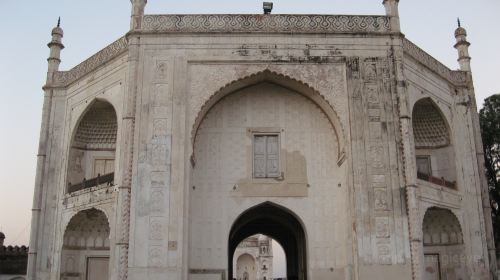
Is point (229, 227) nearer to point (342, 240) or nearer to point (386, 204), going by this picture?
point (342, 240)

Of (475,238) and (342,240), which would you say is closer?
(342,240)

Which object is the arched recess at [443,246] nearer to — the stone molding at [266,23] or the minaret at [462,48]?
the minaret at [462,48]

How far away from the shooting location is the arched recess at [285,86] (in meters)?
13.8

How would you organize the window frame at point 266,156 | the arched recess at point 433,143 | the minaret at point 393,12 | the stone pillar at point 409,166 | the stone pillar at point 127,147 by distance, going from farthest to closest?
the arched recess at point 433,143 → the minaret at point 393,12 → the window frame at point 266,156 → the stone pillar at point 409,166 → the stone pillar at point 127,147

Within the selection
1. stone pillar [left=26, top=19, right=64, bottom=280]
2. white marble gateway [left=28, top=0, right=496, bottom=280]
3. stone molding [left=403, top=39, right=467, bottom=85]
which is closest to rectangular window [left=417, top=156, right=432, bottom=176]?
white marble gateway [left=28, top=0, right=496, bottom=280]

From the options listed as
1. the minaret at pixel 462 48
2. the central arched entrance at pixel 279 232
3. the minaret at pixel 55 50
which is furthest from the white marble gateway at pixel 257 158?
the minaret at pixel 462 48

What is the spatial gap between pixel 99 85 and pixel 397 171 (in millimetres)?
8714

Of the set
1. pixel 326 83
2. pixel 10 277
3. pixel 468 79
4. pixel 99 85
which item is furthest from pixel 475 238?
pixel 10 277

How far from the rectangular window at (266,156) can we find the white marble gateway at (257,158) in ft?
0.18

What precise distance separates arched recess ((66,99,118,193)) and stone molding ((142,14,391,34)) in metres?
3.20

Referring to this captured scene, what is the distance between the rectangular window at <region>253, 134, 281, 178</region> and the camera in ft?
46.8

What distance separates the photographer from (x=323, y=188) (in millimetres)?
14164

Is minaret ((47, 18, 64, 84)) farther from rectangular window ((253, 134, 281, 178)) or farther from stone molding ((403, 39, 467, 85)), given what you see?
stone molding ((403, 39, 467, 85))

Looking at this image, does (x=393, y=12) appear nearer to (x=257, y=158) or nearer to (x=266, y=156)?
(x=266, y=156)
